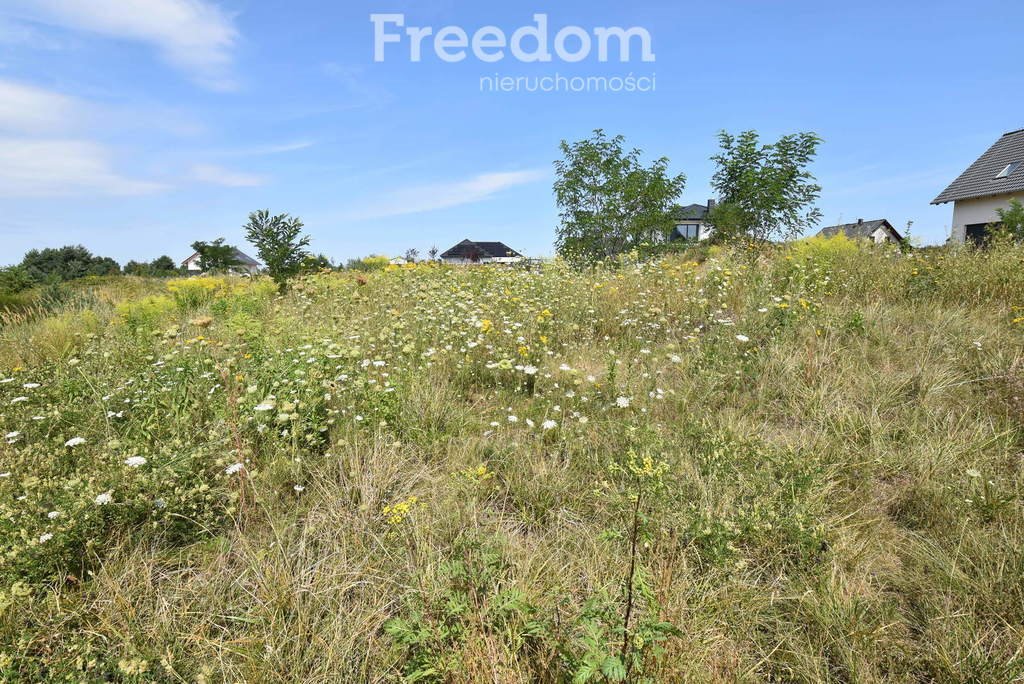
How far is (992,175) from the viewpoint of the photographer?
21.3 m

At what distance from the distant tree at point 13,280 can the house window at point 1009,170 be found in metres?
35.7

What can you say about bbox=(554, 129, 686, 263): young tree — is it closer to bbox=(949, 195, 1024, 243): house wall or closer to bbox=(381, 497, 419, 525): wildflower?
bbox=(381, 497, 419, 525): wildflower

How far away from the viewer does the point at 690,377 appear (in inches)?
146

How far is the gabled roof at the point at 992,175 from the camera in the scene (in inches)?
788

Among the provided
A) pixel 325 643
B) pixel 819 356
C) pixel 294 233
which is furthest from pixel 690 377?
pixel 294 233

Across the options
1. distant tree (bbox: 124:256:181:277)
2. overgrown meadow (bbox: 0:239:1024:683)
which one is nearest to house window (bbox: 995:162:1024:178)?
overgrown meadow (bbox: 0:239:1024:683)

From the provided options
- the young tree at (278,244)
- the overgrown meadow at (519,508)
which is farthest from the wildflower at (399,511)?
the young tree at (278,244)

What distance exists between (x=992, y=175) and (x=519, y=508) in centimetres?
3020

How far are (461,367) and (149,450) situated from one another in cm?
200

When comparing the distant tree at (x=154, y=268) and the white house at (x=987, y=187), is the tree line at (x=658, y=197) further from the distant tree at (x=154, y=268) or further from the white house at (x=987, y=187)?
the distant tree at (x=154, y=268)

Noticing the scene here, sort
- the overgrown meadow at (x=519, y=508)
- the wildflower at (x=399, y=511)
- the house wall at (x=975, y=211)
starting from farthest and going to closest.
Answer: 1. the house wall at (x=975, y=211)
2. the wildflower at (x=399, y=511)
3. the overgrown meadow at (x=519, y=508)

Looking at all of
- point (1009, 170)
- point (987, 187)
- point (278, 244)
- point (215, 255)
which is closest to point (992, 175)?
point (1009, 170)

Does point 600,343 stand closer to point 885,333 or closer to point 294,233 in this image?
point 885,333

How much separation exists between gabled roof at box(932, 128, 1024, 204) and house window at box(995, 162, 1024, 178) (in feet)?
0.31
